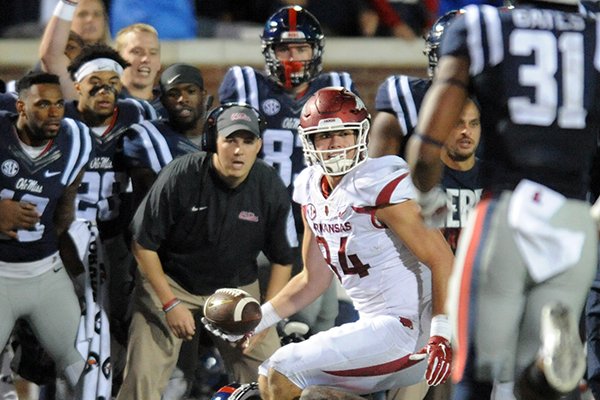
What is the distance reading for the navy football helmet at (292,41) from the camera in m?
7.28

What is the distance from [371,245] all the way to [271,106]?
2264 millimetres

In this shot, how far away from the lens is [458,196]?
6512 millimetres

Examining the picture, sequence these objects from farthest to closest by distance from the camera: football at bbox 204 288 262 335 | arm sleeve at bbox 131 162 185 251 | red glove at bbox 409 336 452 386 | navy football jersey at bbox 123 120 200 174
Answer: navy football jersey at bbox 123 120 200 174
arm sleeve at bbox 131 162 185 251
football at bbox 204 288 262 335
red glove at bbox 409 336 452 386

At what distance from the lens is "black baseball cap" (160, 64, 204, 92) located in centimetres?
704

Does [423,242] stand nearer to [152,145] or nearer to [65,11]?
[152,145]

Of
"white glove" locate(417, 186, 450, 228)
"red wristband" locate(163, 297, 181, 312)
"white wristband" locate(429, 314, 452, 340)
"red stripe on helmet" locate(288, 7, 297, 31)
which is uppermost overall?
"red stripe on helmet" locate(288, 7, 297, 31)

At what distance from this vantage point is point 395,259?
5133 millimetres

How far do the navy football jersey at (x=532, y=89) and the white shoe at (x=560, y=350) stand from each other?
386 millimetres

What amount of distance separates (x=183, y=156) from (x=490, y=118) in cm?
249

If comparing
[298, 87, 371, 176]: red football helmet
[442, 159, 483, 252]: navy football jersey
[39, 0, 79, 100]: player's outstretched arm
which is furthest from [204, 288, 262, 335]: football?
[39, 0, 79, 100]: player's outstretched arm

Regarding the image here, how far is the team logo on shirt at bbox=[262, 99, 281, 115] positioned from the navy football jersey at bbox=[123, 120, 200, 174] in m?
0.48

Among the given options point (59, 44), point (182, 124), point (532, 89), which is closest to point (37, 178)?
point (182, 124)

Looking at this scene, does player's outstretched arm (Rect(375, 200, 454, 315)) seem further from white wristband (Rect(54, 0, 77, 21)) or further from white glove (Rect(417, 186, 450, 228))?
white wristband (Rect(54, 0, 77, 21))

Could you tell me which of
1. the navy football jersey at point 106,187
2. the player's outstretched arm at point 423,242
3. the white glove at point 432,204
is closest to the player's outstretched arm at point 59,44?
the navy football jersey at point 106,187
